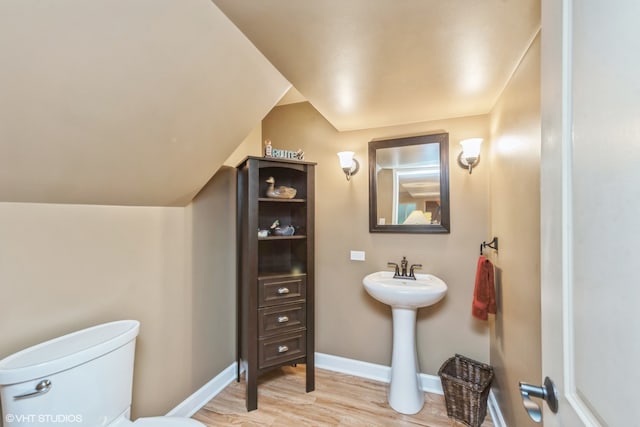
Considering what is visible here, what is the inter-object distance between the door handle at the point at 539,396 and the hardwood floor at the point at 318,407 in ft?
4.85

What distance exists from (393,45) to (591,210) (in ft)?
3.69

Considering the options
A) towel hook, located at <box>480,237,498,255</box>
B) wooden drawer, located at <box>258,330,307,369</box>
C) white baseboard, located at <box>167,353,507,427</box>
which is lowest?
white baseboard, located at <box>167,353,507,427</box>

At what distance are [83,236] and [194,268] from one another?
0.76 metres

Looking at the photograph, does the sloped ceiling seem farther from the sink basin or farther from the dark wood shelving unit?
the sink basin

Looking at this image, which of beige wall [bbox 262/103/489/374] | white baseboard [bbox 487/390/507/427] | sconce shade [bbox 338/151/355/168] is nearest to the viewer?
white baseboard [bbox 487/390/507/427]

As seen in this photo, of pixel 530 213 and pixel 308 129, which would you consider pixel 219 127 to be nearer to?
pixel 308 129

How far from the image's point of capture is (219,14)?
1.12m

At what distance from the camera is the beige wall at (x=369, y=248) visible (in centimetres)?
213

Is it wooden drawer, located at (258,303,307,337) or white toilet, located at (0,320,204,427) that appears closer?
white toilet, located at (0,320,204,427)

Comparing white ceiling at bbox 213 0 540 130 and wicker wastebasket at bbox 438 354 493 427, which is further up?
white ceiling at bbox 213 0 540 130

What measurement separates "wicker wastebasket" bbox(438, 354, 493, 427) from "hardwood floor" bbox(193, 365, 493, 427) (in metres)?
0.09

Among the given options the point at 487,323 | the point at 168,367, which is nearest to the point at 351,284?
the point at 487,323

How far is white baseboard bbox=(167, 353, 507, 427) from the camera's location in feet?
6.09

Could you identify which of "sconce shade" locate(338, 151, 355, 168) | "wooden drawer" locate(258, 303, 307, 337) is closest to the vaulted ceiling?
"sconce shade" locate(338, 151, 355, 168)
